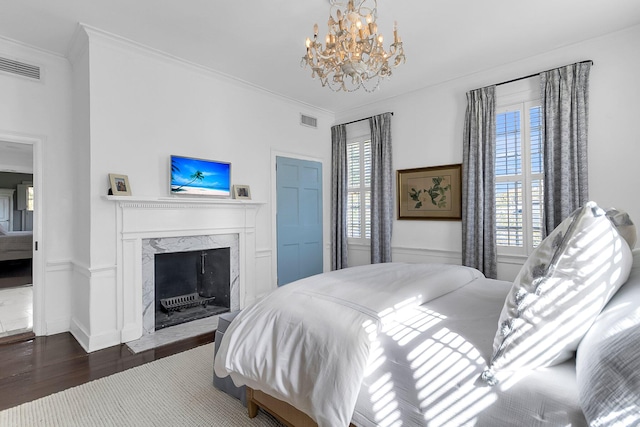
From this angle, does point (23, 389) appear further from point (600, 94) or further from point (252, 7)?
point (600, 94)

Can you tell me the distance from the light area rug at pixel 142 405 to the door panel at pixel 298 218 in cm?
229

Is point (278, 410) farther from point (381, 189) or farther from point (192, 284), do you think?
point (381, 189)

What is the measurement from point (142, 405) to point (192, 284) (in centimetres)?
209

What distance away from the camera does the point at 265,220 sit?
4.39m

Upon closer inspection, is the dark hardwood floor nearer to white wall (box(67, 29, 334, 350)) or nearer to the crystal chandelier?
white wall (box(67, 29, 334, 350))

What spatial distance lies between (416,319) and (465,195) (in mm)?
2726

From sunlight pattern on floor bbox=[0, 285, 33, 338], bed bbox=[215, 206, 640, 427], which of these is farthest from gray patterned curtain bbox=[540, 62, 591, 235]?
sunlight pattern on floor bbox=[0, 285, 33, 338]

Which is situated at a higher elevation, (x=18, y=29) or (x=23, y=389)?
(x=18, y=29)

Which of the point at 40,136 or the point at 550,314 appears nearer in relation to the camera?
the point at 550,314

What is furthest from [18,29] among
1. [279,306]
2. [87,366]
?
Answer: [279,306]

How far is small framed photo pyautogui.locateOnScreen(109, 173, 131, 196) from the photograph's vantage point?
9.83 feet

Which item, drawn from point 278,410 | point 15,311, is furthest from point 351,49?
point 15,311

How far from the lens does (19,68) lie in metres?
3.06

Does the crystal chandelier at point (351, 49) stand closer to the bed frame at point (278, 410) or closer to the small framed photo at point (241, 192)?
the bed frame at point (278, 410)
